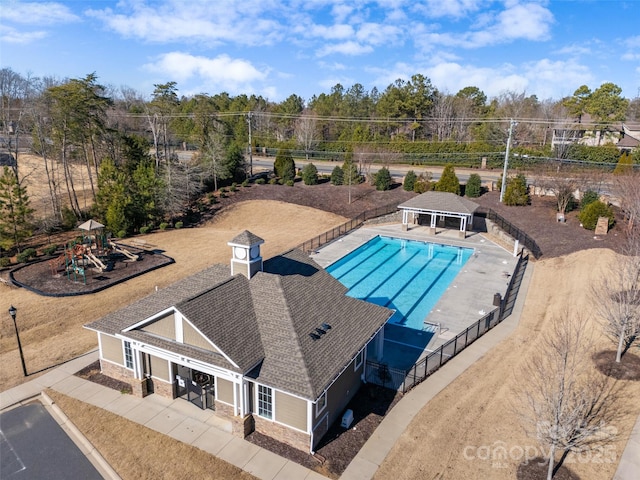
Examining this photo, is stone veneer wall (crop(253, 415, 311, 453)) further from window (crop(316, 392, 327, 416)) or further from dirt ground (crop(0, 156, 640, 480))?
dirt ground (crop(0, 156, 640, 480))

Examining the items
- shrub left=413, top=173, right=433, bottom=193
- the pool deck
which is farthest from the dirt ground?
the pool deck

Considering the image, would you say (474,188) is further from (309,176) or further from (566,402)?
(566,402)

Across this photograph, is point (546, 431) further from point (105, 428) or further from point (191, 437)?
point (105, 428)

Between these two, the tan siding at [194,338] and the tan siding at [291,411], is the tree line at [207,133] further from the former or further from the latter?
the tan siding at [291,411]

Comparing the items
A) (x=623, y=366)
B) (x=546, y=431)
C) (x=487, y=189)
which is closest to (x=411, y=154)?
(x=487, y=189)

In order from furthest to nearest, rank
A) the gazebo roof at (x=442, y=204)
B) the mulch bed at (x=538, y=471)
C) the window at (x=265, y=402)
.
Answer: the gazebo roof at (x=442, y=204)
the window at (x=265, y=402)
the mulch bed at (x=538, y=471)

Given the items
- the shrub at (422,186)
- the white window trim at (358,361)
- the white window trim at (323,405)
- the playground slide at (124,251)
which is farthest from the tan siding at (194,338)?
the shrub at (422,186)
